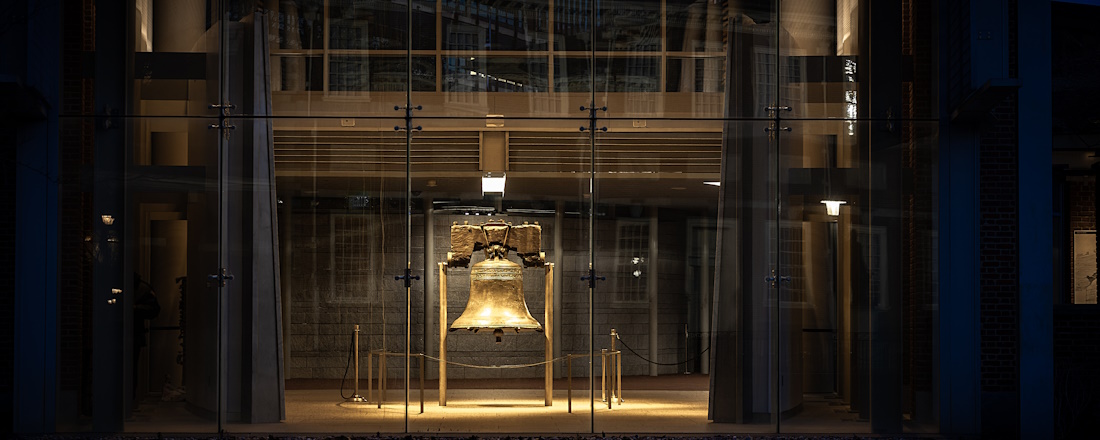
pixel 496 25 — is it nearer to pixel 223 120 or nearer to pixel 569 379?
pixel 223 120

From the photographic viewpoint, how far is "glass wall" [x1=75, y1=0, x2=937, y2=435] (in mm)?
11828

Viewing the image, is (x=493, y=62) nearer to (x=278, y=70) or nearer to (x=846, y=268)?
(x=278, y=70)

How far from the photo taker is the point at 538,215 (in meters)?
12.0

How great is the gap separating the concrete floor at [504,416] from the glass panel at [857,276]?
0.05 metres

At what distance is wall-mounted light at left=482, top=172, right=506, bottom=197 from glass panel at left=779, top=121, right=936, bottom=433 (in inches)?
103

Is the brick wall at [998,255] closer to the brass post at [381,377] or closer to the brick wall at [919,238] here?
the brick wall at [919,238]

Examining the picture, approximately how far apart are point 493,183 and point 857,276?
11.5 feet

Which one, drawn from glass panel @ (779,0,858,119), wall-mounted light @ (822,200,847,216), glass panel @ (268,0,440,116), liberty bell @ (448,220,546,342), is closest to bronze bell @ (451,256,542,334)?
liberty bell @ (448,220,546,342)

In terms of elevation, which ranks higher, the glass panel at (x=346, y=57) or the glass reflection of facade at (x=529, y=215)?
the glass panel at (x=346, y=57)

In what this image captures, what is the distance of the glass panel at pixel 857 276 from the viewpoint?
11906 mm

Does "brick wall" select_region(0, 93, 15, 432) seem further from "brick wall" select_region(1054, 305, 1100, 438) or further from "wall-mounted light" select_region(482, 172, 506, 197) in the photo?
"brick wall" select_region(1054, 305, 1100, 438)

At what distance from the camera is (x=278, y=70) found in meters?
12.0

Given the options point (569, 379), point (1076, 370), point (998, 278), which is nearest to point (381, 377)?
point (569, 379)

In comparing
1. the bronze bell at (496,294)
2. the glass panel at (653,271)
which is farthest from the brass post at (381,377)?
the glass panel at (653,271)
